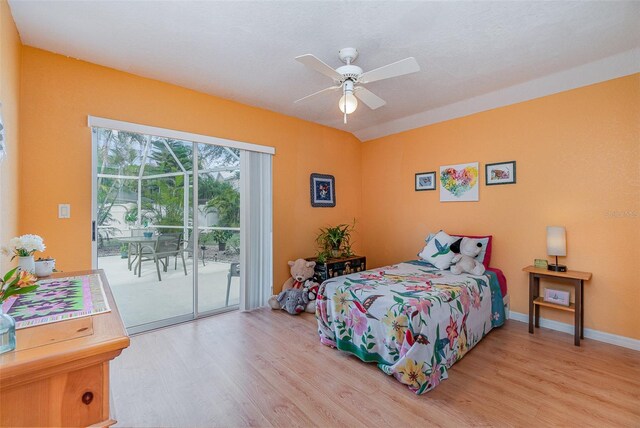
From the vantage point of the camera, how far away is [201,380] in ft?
7.20

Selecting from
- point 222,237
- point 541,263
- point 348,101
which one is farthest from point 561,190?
point 222,237

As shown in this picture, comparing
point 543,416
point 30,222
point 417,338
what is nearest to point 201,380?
point 417,338

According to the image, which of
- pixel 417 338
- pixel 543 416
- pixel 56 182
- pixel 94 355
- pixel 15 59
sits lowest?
pixel 543 416

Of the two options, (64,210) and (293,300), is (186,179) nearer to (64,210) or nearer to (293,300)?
(64,210)

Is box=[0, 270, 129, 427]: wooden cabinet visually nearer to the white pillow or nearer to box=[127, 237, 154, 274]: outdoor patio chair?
box=[127, 237, 154, 274]: outdoor patio chair

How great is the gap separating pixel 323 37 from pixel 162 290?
306 centimetres

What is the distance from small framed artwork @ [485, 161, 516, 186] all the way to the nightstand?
3.31 ft

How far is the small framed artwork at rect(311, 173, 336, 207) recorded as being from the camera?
14.5ft

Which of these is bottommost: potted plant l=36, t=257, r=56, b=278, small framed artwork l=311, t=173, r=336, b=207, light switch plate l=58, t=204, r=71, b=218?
potted plant l=36, t=257, r=56, b=278

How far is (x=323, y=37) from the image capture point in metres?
2.28

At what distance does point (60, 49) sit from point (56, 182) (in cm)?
111

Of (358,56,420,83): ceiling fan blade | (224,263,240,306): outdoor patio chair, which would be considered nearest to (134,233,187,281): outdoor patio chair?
(224,263,240,306): outdoor patio chair

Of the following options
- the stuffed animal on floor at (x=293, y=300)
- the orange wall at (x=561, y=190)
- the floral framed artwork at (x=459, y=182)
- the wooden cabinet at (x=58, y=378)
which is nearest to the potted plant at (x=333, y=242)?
the stuffed animal on floor at (x=293, y=300)

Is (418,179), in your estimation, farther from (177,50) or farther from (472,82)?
(177,50)
